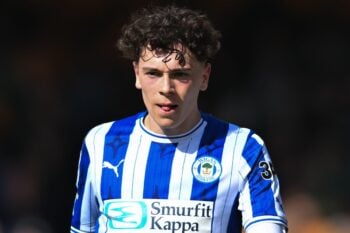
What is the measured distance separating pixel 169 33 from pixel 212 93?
163 inches

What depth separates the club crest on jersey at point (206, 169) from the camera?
14.0ft

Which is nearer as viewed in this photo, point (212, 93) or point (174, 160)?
point (174, 160)

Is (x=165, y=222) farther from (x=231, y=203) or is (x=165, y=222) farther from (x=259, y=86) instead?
(x=259, y=86)

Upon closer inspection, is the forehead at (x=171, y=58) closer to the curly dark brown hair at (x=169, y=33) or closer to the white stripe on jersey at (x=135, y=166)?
the curly dark brown hair at (x=169, y=33)

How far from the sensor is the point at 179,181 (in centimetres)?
428

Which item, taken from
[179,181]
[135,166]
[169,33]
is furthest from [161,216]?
[169,33]

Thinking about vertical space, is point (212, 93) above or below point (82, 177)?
above

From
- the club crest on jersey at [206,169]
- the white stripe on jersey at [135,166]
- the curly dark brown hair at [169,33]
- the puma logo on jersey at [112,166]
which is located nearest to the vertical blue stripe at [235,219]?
the club crest on jersey at [206,169]

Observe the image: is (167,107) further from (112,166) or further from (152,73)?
(112,166)

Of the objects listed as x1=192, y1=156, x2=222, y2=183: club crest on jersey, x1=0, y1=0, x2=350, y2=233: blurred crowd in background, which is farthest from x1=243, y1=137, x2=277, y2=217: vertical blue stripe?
x1=0, y1=0, x2=350, y2=233: blurred crowd in background

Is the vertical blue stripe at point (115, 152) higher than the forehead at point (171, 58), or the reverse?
the forehead at point (171, 58)

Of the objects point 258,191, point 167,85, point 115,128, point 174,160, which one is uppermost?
point 167,85
